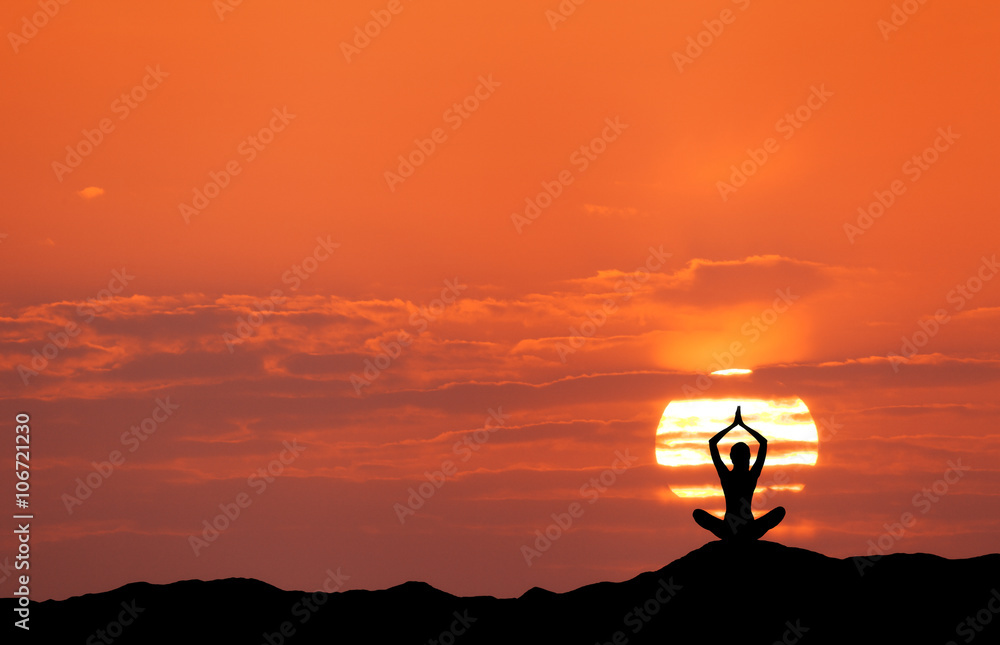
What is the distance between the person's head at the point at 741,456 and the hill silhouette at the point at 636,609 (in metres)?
1.61

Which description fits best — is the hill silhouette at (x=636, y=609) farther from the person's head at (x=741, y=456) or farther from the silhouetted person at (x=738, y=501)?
the person's head at (x=741, y=456)

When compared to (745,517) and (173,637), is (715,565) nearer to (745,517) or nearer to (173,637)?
(745,517)

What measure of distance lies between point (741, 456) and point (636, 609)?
13.4 feet

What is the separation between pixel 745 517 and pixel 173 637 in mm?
11452

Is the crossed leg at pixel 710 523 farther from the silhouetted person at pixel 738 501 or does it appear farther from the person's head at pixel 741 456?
the person's head at pixel 741 456

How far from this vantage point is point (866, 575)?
2359 centimetres

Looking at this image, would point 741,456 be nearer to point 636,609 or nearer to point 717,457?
point 717,457

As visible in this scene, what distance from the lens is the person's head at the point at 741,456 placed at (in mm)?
22031
